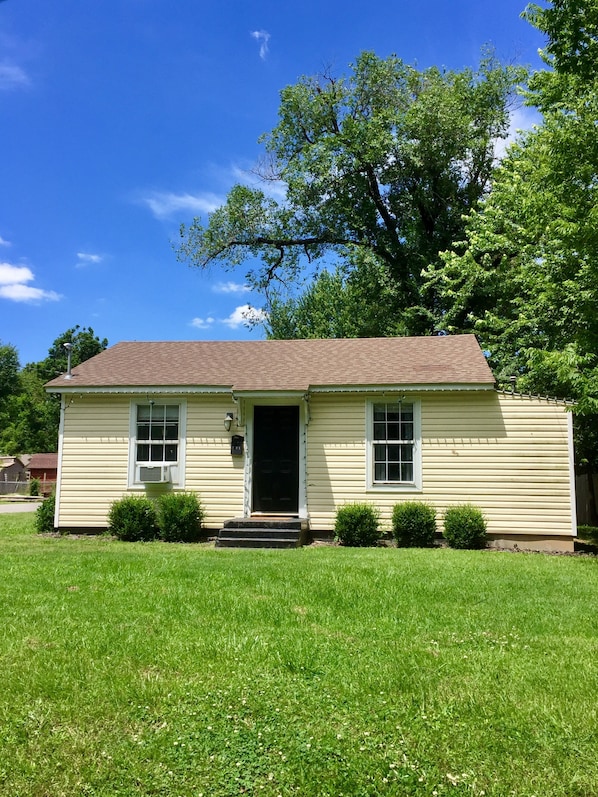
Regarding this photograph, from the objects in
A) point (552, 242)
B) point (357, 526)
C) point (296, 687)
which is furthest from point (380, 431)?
point (296, 687)

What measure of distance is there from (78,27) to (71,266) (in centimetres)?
1621

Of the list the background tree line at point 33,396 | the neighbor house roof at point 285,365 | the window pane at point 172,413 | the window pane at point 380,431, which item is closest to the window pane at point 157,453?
the window pane at point 172,413

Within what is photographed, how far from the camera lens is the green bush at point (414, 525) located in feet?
34.2

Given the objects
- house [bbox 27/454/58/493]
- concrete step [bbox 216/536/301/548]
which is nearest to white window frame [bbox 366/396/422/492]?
concrete step [bbox 216/536/301/548]

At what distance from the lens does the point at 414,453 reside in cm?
1112

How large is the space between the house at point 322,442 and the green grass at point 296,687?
169 inches

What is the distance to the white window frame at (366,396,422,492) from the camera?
1107 cm

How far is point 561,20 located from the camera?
29.5 feet

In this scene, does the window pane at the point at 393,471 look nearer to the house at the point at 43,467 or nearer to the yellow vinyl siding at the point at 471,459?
the yellow vinyl siding at the point at 471,459

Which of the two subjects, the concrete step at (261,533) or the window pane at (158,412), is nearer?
Result: the concrete step at (261,533)

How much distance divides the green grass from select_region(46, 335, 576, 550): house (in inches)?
169

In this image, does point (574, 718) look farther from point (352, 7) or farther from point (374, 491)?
point (352, 7)

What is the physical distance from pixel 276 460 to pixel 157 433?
2.48 metres

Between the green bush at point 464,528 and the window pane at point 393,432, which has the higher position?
the window pane at point 393,432
